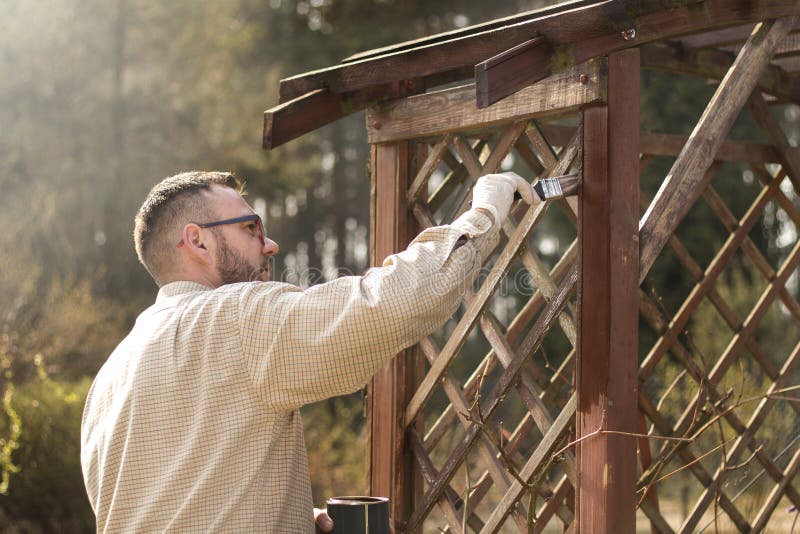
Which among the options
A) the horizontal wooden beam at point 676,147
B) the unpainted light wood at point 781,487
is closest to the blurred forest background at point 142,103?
the horizontal wooden beam at point 676,147

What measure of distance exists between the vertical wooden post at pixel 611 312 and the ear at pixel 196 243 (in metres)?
0.96

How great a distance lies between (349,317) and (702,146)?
3.73 ft

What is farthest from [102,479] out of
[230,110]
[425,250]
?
[230,110]

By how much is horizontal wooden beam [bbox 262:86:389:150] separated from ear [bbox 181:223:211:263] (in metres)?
0.81

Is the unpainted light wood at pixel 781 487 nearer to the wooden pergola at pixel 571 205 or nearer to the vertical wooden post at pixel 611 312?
the wooden pergola at pixel 571 205

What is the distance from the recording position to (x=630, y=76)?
2348 mm

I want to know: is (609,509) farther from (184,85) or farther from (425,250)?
(184,85)

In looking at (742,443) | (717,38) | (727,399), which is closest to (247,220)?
(727,399)

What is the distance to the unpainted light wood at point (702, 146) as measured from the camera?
233 cm

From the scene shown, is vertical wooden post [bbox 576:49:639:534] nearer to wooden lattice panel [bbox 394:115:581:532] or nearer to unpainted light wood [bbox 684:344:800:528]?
wooden lattice panel [bbox 394:115:581:532]

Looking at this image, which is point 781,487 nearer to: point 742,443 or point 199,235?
point 742,443

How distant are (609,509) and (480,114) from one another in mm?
1171

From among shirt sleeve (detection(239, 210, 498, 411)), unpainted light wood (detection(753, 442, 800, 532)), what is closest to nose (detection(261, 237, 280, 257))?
shirt sleeve (detection(239, 210, 498, 411))

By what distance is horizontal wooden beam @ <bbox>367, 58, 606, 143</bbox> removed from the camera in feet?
7.70
